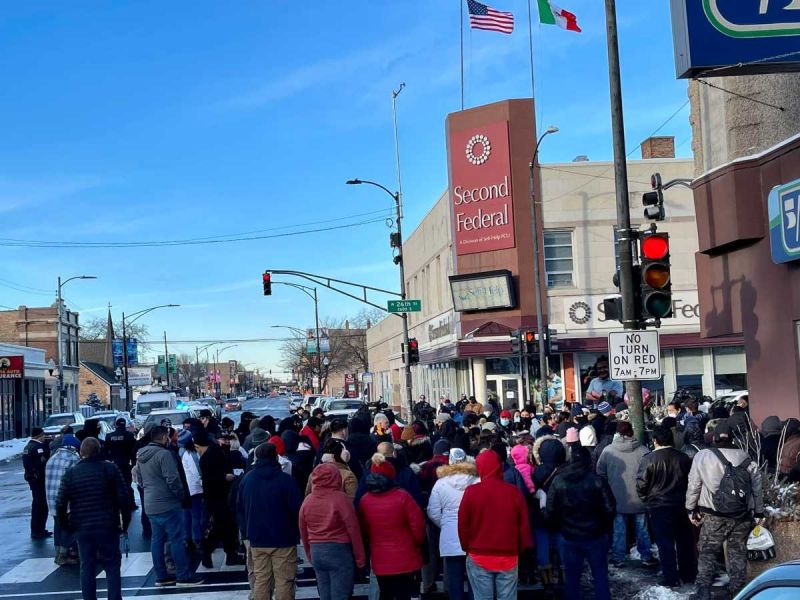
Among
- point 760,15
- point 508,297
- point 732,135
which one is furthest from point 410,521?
point 508,297

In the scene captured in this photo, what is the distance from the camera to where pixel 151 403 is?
43.8 m

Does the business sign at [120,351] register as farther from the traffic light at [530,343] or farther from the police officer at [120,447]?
the police officer at [120,447]

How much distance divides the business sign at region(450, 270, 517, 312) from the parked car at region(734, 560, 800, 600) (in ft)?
101

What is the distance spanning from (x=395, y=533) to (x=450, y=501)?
3.13 ft

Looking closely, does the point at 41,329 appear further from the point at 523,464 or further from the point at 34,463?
the point at 523,464

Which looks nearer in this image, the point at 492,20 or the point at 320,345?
the point at 492,20

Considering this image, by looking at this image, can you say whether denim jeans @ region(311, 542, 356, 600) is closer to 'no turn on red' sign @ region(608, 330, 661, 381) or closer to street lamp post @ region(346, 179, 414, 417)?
'no turn on red' sign @ region(608, 330, 661, 381)

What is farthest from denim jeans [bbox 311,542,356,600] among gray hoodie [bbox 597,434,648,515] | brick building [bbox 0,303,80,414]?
brick building [bbox 0,303,80,414]

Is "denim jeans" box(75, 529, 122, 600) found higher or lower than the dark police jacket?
lower

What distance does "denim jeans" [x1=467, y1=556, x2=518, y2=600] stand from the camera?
27.0ft

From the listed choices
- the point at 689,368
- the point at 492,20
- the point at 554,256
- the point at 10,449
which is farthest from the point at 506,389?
the point at 10,449

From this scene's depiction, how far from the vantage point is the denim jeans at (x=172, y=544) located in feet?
37.5

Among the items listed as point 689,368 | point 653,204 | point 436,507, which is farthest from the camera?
point 689,368

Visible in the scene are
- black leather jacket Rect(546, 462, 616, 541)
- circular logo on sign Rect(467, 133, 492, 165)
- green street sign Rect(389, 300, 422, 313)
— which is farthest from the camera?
circular logo on sign Rect(467, 133, 492, 165)
